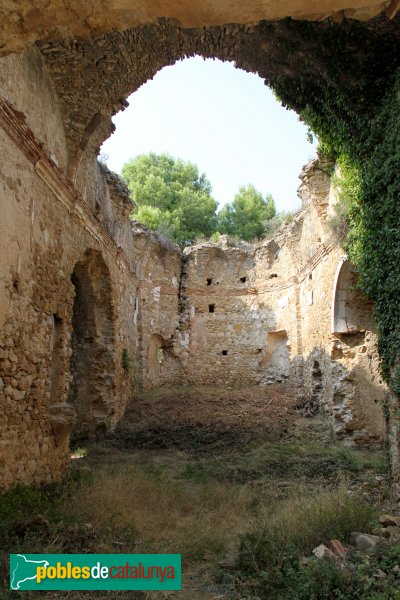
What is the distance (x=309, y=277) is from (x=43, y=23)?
1166 cm

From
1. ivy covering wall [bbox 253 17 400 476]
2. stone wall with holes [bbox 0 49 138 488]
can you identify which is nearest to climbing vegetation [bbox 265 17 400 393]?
ivy covering wall [bbox 253 17 400 476]

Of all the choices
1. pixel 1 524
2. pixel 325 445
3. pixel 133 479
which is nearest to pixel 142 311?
pixel 325 445

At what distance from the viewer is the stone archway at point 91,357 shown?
10.6 m

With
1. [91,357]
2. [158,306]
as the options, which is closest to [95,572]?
[91,357]

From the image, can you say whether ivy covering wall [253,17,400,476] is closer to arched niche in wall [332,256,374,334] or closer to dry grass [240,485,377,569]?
dry grass [240,485,377,569]

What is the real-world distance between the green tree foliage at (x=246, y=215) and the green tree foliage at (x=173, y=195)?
2.96 feet

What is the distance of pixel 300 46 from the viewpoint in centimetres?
736

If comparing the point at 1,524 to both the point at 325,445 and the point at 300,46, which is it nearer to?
the point at 325,445

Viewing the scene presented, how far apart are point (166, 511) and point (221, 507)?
0.75 meters

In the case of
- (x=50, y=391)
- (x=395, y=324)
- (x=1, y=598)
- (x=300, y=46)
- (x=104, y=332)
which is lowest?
(x=1, y=598)

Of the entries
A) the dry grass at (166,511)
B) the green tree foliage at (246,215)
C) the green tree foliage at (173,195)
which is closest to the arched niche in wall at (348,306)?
the dry grass at (166,511)

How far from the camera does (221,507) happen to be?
6055mm

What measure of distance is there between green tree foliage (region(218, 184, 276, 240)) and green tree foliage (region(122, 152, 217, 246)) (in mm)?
902

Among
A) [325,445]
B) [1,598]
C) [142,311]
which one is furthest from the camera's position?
[142,311]
